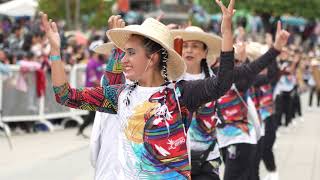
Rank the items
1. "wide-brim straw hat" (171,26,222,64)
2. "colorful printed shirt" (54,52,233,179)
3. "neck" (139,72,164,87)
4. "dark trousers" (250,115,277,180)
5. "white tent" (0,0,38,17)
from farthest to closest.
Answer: "white tent" (0,0,38,17)
"dark trousers" (250,115,277,180)
"wide-brim straw hat" (171,26,222,64)
"neck" (139,72,164,87)
"colorful printed shirt" (54,52,233,179)

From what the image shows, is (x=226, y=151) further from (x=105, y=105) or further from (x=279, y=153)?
(x=279, y=153)

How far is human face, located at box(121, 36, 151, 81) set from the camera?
14.4 ft

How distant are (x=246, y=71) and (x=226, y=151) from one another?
235cm

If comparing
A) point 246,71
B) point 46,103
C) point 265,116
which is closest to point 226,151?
point 246,71

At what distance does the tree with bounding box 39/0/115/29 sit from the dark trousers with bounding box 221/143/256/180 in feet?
85.7

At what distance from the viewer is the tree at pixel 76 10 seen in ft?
112

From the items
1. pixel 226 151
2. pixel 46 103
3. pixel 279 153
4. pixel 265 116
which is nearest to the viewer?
pixel 226 151

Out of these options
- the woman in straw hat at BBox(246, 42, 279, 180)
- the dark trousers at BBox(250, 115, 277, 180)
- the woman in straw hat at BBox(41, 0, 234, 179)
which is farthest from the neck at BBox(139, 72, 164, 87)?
the dark trousers at BBox(250, 115, 277, 180)

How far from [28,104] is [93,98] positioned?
37.6 ft

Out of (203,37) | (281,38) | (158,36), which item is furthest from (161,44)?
(203,37)

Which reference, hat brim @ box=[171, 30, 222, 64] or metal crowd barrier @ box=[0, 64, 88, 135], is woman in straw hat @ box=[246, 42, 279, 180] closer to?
hat brim @ box=[171, 30, 222, 64]

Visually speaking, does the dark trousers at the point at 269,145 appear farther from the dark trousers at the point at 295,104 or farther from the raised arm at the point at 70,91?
the dark trousers at the point at 295,104

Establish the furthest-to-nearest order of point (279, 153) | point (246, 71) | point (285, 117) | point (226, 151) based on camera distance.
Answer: point (285, 117) < point (279, 153) < point (226, 151) < point (246, 71)

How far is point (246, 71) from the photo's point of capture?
5609 millimetres
